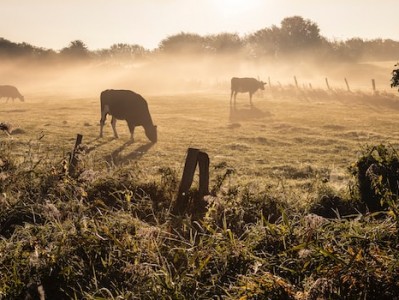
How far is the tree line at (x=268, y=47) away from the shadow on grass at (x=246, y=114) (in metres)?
59.1

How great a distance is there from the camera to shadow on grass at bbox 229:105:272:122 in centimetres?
2673

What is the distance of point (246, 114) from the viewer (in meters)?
28.6

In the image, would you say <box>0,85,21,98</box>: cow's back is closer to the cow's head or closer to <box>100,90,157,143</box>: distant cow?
<box>100,90,157,143</box>: distant cow

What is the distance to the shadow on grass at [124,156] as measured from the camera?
1364 centimetres

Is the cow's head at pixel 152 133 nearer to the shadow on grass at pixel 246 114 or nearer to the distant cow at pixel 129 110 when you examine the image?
the distant cow at pixel 129 110

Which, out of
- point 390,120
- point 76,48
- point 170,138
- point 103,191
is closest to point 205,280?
point 103,191

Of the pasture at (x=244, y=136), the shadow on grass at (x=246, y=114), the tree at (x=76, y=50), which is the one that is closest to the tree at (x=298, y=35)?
the tree at (x=76, y=50)

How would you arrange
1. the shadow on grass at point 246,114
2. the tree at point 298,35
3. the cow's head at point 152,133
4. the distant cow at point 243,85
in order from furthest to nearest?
the tree at point 298,35 → the distant cow at point 243,85 → the shadow on grass at point 246,114 → the cow's head at point 152,133

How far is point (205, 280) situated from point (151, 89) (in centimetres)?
5948

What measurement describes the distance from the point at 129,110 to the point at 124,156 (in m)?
4.21

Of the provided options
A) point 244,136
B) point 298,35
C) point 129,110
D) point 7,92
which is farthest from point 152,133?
point 298,35

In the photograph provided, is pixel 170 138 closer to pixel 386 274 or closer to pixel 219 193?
pixel 219 193

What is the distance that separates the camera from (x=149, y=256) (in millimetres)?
4633

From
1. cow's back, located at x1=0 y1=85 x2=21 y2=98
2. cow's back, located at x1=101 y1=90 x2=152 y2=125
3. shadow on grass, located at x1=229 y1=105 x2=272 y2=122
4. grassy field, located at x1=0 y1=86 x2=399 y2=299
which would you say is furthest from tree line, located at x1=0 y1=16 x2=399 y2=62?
grassy field, located at x1=0 y1=86 x2=399 y2=299
